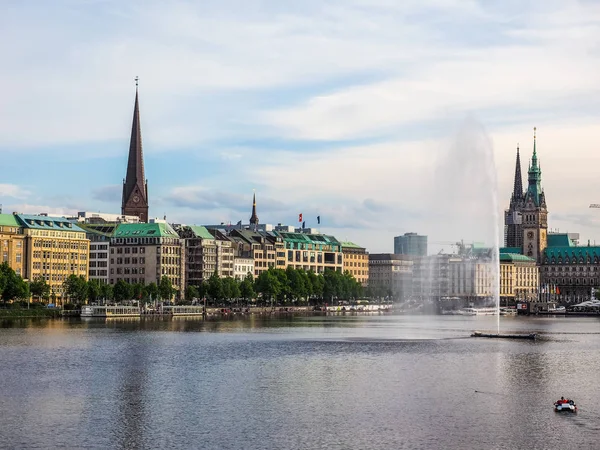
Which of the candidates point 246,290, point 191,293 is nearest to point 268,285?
point 246,290

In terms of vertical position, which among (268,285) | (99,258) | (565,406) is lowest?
(565,406)

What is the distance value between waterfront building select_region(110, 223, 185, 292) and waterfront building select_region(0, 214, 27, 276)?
27786 millimetres

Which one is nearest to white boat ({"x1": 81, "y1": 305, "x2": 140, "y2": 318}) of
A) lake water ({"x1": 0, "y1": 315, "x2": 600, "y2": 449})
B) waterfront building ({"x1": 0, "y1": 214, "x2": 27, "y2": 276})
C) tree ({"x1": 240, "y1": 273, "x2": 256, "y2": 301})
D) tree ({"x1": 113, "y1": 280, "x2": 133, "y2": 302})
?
tree ({"x1": 113, "y1": 280, "x2": 133, "y2": 302})

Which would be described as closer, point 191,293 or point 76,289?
point 76,289

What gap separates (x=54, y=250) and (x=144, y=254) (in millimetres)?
21809

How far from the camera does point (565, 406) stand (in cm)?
5428

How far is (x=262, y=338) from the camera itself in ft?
350

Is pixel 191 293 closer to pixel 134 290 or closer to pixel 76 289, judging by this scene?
pixel 134 290

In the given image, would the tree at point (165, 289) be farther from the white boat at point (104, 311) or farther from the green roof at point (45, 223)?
the green roof at point (45, 223)

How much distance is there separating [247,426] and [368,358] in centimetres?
3272

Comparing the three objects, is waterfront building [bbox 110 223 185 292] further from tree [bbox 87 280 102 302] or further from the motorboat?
the motorboat

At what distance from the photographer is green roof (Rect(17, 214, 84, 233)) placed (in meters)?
172

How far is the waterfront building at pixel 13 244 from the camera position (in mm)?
165250

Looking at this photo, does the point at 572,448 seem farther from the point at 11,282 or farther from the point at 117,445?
the point at 11,282
